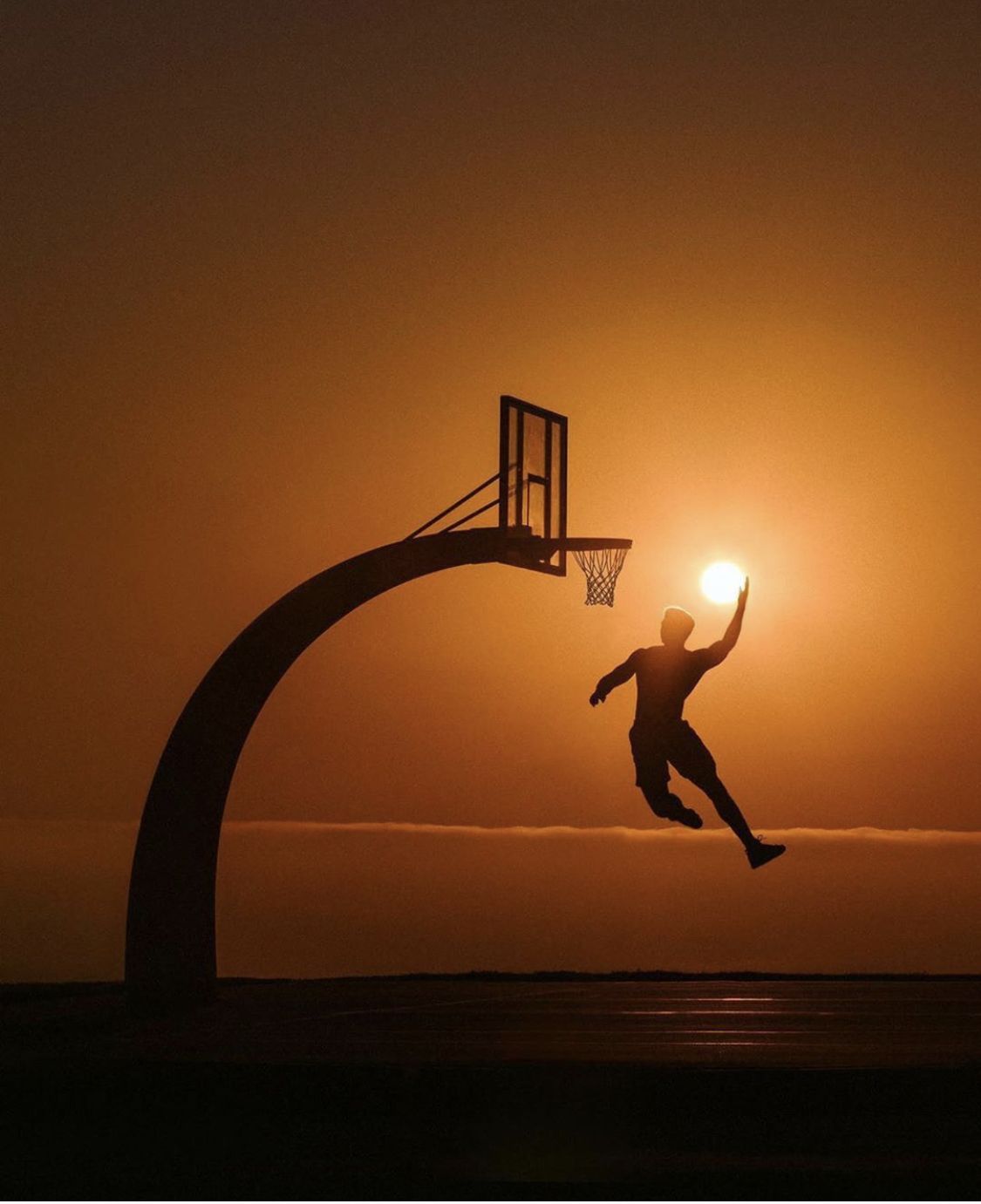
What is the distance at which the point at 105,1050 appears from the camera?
48.0ft

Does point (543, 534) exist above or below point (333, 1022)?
above

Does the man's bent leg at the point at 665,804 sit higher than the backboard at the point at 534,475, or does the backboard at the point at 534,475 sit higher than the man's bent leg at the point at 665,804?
the backboard at the point at 534,475

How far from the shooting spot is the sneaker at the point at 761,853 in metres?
15.4

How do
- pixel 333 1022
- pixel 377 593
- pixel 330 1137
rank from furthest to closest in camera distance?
1. pixel 377 593
2. pixel 333 1022
3. pixel 330 1137

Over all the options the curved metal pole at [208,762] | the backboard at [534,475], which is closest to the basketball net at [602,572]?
the backboard at [534,475]

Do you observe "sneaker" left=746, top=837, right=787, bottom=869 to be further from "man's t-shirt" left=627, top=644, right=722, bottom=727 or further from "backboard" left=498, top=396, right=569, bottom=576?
"backboard" left=498, top=396, right=569, bottom=576

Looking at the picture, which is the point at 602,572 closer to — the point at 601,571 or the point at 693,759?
the point at 601,571

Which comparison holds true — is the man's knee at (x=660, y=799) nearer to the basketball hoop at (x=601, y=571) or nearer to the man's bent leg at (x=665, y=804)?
the man's bent leg at (x=665, y=804)

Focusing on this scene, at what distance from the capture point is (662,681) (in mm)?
14578

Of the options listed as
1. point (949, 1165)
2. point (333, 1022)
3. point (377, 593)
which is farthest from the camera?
point (377, 593)

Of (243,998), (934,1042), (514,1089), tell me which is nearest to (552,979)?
(243,998)

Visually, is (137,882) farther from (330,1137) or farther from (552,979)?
(552,979)

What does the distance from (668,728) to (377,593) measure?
5.23m

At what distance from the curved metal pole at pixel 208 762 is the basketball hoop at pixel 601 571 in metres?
1.25
